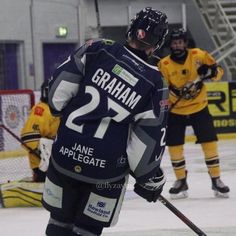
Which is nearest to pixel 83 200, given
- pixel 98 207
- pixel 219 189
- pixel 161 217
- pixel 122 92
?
pixel 98 207

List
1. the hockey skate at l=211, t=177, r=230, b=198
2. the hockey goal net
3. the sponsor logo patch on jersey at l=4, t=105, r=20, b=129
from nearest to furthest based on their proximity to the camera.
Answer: the hockey skate at l=211, t=177, r=230, b=198 → the hockey goal net → the sponsor logo patch on jersey at l=4, t=105, r=20, b=129

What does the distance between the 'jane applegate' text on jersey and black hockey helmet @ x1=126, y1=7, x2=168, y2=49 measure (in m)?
0.09

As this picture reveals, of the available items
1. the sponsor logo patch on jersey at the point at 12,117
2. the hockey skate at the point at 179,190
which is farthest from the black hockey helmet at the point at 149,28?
the sponsor logo patch on jersey at the point at 12,117

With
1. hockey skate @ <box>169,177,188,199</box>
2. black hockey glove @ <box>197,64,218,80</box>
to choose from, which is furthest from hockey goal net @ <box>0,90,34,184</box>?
black hockey glove @ <box>197,64,218,80</box>

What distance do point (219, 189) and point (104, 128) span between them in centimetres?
332

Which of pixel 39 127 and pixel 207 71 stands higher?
pixel 207 71

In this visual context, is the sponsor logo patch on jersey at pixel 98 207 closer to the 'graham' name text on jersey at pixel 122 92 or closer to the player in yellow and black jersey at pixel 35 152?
the 'graham' name text on jersey at pixel 122 92

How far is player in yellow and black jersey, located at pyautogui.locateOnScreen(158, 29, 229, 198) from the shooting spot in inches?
253

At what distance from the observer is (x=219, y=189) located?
20.9 feet

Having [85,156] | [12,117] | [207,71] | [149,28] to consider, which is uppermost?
[149,28]

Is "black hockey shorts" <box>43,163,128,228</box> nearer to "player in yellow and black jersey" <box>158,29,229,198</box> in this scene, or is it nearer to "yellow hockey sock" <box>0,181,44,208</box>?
"yellow hockey sock" <box>0,181,44,208</box>

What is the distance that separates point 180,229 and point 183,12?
11.4m

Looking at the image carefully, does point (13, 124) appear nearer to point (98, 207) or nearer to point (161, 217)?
point (161, 217)

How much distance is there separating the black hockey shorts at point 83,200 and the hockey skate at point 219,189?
10.3 ft
